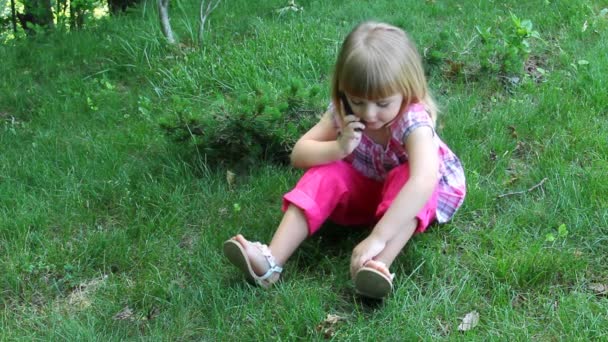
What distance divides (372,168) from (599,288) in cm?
99

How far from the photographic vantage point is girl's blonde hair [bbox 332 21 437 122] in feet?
7.90

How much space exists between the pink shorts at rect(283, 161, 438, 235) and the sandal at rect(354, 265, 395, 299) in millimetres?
358

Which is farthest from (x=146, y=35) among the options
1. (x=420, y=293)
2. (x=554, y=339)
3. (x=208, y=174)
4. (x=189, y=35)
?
(x=554, y=339)

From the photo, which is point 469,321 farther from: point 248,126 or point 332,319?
point 248,126

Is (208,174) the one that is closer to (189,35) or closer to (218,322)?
(218,322)

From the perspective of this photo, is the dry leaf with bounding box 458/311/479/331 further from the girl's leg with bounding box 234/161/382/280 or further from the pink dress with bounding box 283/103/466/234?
the girl's leg with bounding box 234/161/382/280

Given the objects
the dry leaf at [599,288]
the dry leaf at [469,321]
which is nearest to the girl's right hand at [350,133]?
the dry leaf at [469,321]

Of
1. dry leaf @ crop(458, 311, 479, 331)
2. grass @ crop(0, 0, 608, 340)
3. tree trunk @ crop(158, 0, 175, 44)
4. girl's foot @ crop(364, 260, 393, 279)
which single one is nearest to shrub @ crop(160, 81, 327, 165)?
grass @ crop(0, 0, 608, 340)

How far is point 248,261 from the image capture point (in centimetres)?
248

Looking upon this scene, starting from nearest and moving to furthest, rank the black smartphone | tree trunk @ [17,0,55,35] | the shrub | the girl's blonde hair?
the girl's blonde hair → the black smartphone → the shrub → tree trunk @ [17,0,55,35]

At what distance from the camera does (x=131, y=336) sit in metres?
2.46

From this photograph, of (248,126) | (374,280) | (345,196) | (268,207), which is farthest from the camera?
(248,126)

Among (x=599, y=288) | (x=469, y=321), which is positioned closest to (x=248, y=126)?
(x=469, y=321)

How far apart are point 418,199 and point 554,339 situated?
660mm
